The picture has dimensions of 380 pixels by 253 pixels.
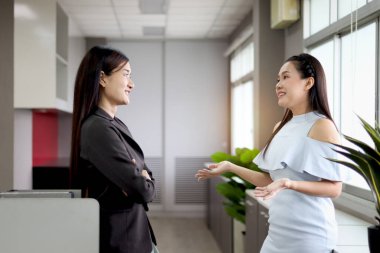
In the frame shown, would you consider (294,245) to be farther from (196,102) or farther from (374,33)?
(196,102)

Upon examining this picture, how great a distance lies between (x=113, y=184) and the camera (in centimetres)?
127

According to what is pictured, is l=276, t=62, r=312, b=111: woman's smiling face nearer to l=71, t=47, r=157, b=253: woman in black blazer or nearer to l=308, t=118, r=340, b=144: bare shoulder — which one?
l=308, t=118, r=340, b=144: bare shoulder

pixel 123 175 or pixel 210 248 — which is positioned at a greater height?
pixel 123 175

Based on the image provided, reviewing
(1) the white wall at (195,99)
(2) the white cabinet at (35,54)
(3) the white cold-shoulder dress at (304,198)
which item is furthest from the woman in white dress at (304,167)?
(1) the white wall at (195,99)

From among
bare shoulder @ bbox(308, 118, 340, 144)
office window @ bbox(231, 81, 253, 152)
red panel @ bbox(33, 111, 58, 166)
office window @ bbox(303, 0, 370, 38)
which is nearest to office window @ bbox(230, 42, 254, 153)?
office window @ bbox(231, 81, 253, 152)

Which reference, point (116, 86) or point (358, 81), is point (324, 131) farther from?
point (358, 81)

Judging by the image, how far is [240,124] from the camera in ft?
19.8

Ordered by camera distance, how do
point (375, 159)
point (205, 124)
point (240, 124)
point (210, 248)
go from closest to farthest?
point (375, 159), point (210, 248), point (240, 124), point (205, 124)

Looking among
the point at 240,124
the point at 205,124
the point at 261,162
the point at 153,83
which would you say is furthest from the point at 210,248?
the point at 261,162

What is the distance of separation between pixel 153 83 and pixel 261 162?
518cm

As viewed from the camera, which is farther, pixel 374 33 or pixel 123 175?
pixel 374 33

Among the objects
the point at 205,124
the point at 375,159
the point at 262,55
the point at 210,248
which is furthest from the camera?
the point at 205,124

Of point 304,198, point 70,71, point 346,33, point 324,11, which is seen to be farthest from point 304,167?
point 70,71

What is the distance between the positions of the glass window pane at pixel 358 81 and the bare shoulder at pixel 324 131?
1062mm
